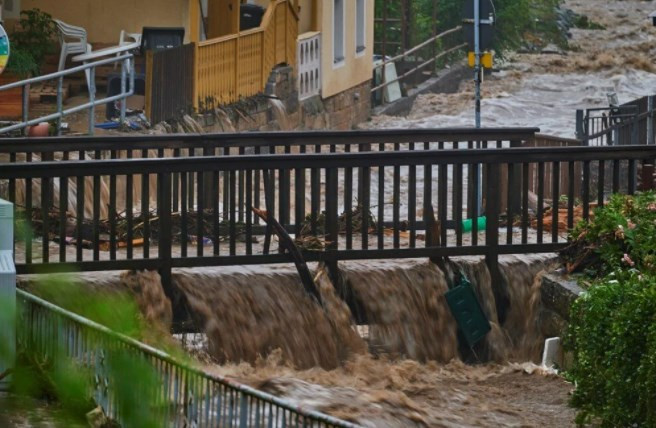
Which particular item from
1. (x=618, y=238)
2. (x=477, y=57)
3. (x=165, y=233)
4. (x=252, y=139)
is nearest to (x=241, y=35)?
(x=477, y=57)

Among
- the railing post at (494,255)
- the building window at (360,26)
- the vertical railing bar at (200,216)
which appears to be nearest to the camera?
the vertical railing bar at (200,216)

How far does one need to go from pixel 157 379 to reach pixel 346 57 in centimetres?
3206

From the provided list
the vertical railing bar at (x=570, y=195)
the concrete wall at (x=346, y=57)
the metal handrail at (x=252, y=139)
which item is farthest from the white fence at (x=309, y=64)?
the vertical railing bar at (x=570, y=195)

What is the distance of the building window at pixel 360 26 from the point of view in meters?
36.5

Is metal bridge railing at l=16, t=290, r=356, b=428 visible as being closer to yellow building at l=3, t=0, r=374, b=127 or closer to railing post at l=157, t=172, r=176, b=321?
railing post at l=157, t=172, r=176, b=321

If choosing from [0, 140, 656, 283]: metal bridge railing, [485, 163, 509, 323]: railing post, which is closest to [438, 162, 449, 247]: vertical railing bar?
[0, 140, 656, 283]: metal bridge railing

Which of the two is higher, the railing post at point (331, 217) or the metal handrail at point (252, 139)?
the metal handrail at point (252, 139)

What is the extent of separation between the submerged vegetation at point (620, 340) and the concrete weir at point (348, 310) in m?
1.87

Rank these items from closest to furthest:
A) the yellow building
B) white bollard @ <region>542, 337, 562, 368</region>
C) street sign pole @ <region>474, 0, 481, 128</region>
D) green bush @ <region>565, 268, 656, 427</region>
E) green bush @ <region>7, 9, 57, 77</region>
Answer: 1. green bush @ <region>565, 268, 656, 427</region>
2. white bollard @ <region>542, 337, 562, 368</region>
3. green bush @ <region>7, 9, 57, 77</region>
4. street sign pole @ <region>474, 0, 481, 128</region>
5. the yellow building

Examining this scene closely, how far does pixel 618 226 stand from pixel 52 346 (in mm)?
6662

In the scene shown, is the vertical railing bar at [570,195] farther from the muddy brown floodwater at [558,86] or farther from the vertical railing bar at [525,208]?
the muddy brown floodwater at [558,86]

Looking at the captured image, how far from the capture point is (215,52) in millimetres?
25516

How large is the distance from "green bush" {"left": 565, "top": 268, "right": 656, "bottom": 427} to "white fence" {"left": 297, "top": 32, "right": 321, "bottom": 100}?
72.7 feet

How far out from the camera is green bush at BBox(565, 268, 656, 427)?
27.2 feet
